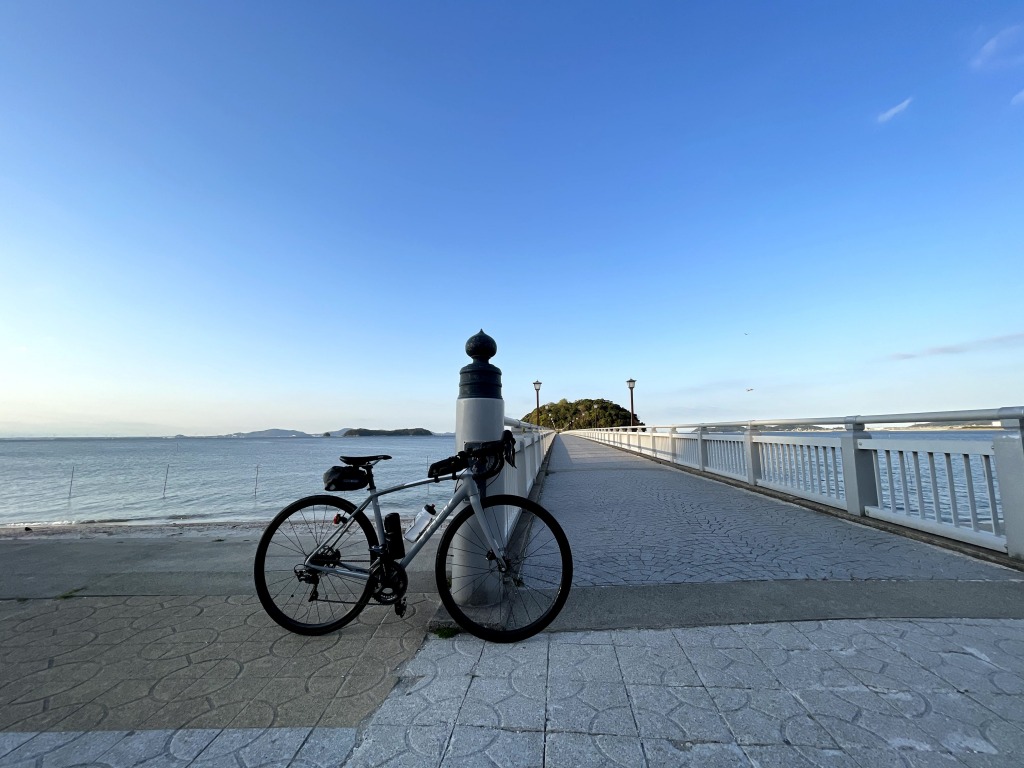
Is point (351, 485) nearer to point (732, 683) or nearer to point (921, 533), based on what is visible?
point (732, 683)

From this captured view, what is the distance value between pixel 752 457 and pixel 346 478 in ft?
22.7

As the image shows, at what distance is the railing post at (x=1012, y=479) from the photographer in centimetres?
330

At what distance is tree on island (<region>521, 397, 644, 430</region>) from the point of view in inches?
3206

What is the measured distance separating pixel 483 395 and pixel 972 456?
4.21 metres

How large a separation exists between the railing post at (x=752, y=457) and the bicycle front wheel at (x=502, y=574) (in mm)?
5713

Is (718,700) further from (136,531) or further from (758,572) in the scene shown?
(136,531)

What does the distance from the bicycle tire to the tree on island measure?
76185mm

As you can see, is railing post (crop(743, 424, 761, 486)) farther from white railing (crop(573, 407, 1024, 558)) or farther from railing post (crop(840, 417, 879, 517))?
railing post (crop(840, 417, 879, 517))

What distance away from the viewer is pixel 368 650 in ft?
7.46

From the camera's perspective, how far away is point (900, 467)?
173 inches

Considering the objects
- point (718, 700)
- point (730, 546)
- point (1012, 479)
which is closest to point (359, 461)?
point (718, 700)

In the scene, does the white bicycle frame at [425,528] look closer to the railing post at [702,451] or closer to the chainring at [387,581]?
the chainring at [387,581]

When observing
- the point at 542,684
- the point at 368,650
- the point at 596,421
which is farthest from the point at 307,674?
the point at 596,421

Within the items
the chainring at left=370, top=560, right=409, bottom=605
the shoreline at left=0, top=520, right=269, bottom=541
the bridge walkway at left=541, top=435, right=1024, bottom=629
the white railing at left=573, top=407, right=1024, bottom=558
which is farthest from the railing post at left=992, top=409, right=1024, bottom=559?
the shoreline at left=0, top=520, right=269, bottom=541
